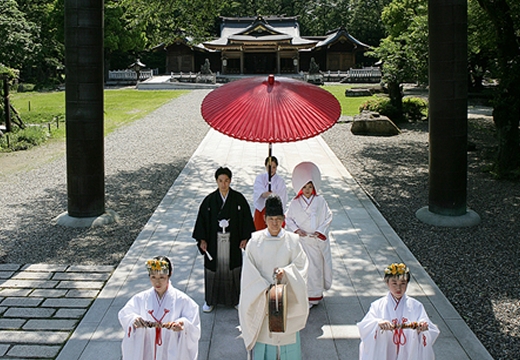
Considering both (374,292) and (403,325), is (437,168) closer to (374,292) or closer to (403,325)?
(374,292)

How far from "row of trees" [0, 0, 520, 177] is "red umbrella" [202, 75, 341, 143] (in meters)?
8.19

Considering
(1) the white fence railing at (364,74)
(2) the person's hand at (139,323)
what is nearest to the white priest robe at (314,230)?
(2) the person's hand at (139,323)

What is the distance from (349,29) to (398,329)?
54985 millimetres

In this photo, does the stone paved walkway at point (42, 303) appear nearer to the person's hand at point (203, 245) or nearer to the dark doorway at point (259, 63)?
the person's hand at point (203, 245)

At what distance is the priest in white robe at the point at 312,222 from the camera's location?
19.7ft

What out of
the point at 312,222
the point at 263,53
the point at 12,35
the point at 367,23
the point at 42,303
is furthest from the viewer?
the point at 367,23

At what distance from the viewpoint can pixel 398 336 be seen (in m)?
4.22

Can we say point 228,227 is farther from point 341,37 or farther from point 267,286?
point 341,37

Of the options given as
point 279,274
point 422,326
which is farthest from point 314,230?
point 422,326

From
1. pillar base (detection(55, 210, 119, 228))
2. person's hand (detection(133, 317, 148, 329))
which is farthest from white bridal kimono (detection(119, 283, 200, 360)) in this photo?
pillar base (detection(55, 210, 119, 228))

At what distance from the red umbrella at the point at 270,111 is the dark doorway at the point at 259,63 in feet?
152

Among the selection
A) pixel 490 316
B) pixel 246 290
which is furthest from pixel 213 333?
pixel 490 316

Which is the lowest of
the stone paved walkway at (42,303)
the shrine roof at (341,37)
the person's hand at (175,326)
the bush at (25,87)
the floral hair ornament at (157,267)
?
the stone paved walkway at (42,303)

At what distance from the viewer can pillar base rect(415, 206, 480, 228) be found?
30.7ft
